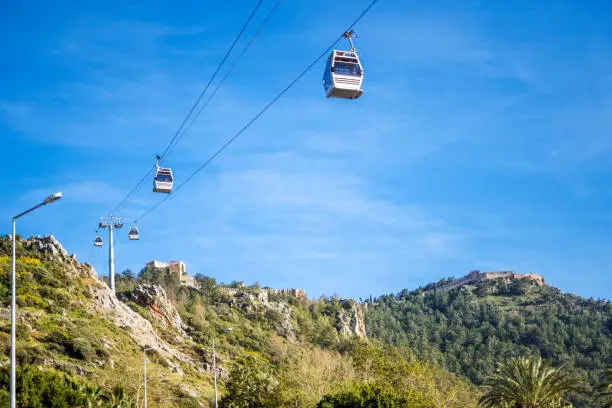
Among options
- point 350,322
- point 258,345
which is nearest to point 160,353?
point 258,345

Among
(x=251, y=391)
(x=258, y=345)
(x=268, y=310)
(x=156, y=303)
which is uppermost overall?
(x=268, y=310)

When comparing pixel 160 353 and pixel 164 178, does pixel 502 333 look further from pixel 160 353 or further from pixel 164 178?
pixel 164 178

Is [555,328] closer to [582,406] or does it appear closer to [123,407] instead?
[582,406]

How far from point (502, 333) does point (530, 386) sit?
111 metres

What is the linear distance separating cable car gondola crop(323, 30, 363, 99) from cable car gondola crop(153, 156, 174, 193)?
846 inches

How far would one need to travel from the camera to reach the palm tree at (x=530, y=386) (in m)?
54.2

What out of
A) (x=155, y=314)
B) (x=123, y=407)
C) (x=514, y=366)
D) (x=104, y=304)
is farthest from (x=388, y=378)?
(x=155, y=314)

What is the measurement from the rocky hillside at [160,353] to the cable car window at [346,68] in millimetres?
28376

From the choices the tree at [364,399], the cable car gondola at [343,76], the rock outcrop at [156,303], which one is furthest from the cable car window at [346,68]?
the rock outcrop at [156,303]

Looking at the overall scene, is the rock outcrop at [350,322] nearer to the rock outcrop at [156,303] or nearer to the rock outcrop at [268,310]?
the rock outcrop at [268,310]

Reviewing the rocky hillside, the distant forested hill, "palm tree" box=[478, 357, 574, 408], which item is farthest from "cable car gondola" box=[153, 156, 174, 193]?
the distant forested hill

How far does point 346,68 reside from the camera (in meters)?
26.1

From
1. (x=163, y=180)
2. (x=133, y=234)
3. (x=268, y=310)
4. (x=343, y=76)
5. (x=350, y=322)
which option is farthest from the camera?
(x=350, y=322)

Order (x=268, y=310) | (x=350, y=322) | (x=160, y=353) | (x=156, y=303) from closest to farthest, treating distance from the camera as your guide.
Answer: (x=160, y=353) < (x=156, y=303) < (x=268, y=310) < (x=350, y=322)
